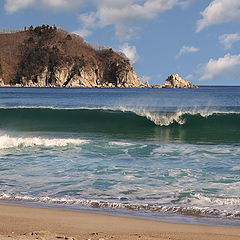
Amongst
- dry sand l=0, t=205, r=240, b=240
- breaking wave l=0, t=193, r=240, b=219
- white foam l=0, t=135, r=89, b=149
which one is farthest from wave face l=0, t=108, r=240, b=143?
dry sand l=0, t=205, r=240, b=240

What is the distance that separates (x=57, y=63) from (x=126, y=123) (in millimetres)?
134299

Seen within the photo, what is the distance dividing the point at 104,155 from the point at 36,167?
2.10 metres

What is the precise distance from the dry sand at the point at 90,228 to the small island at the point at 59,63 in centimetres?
13973

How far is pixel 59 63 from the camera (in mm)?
149250

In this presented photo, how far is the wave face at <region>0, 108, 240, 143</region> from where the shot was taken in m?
16.1

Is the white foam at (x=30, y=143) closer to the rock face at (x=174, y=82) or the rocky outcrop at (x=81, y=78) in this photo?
the rocky outcrop at (x=81, y=78)

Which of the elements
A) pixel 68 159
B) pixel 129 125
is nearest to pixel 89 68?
pixel 129 125

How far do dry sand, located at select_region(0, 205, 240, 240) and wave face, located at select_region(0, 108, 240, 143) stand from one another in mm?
10150

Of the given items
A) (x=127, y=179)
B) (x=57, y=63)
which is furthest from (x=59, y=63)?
(x=127, y=179)

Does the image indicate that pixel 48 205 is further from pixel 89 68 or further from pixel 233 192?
pixel 89 68

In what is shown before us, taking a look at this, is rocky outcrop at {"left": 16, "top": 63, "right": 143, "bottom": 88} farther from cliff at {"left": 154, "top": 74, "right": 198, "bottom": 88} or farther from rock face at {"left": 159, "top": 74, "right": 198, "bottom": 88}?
rock face at {"left": 159, "top": 74, "right": 198, "bottom": 88}

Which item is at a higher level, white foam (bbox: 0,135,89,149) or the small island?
the small island

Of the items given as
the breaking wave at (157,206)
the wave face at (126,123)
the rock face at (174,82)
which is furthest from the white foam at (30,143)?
the rock face at (174,82)

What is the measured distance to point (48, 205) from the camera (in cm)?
548
